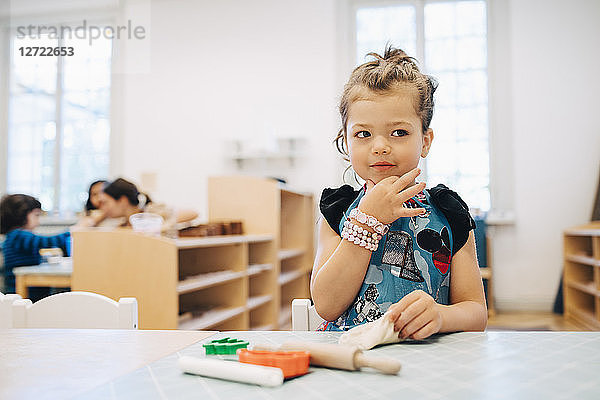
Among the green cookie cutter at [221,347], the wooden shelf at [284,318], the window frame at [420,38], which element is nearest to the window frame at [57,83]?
the window frame at [420,38]

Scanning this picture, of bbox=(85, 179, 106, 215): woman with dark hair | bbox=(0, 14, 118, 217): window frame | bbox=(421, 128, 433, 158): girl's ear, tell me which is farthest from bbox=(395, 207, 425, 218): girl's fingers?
bbox=(0, 14, 118, 217): window frame

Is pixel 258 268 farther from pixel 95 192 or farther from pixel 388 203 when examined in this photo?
pixel 388 203

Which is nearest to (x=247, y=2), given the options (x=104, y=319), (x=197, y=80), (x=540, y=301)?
(x=197, y=80)

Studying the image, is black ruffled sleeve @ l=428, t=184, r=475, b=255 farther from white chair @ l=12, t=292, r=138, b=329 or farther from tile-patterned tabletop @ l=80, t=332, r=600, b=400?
white chair @ l=12, t=292, r=138, b=329

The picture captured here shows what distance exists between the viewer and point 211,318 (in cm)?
259

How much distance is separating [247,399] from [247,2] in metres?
5.17

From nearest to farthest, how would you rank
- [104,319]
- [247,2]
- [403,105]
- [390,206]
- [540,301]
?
[390,206] < [403,105] < [104,319] < [540,301] < [247,2]

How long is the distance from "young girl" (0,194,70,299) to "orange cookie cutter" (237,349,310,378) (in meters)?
2.46

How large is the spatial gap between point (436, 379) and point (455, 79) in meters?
4.72

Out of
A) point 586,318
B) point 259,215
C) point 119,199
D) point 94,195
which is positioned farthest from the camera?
point 94,195

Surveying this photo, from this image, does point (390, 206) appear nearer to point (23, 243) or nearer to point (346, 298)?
point (346, 298)

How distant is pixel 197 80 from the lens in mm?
5234

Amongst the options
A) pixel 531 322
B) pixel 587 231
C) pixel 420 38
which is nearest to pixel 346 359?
pixel 587 231

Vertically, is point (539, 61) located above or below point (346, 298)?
above
